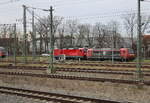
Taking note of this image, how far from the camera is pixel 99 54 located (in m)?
41.8

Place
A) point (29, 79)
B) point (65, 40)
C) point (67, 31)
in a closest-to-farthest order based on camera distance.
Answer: point (29, 79) < point (65, 40) < point (67, 31)

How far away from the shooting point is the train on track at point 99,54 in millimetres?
39594

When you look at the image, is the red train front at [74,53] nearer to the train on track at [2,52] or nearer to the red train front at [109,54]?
the red train front at [109,54]

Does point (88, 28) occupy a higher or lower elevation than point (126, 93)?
higher

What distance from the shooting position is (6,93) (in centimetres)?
1245

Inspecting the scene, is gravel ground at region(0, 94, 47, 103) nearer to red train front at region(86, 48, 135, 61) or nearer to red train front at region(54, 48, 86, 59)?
red train front at region(86, 48, 135, 61)

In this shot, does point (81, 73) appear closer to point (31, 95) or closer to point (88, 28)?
point (31, 95)

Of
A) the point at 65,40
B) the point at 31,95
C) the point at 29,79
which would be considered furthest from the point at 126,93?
the point at 65,40

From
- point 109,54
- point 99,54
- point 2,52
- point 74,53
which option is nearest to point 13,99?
point 109,54

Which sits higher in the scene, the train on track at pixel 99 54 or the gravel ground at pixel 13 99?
the train on track at pixel 99 54

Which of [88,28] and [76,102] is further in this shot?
[88,28]

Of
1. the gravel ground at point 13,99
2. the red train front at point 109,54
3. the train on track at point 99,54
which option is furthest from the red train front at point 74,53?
the gravel ground at point 13,99

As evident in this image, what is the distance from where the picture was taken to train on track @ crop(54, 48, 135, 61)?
3959 cm

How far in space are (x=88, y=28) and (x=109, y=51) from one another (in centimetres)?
3982
